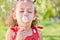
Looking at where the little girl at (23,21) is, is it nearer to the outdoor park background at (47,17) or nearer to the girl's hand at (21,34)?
the girl's hand at (21,34)

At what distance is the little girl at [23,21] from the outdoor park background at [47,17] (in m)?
0.15

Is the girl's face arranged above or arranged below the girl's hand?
above

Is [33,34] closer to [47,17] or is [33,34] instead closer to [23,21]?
[23,21]

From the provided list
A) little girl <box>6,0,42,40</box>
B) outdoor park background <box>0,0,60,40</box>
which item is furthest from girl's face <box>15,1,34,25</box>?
outdoor park background <box>0,0,60,40</box>

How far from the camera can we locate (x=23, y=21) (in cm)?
106

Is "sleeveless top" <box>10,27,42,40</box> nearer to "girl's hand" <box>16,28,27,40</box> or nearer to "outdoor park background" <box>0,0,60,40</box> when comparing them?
"girl's hand" <box>16,28,27,40</box>

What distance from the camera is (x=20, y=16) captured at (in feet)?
3.51

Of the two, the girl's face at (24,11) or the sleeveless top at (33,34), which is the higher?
the girl's face at (24,11)

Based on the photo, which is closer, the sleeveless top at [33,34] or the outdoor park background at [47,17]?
the sleeveless top at [33,34]

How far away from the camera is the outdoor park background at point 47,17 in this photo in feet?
4.20

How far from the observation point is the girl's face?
1062mm

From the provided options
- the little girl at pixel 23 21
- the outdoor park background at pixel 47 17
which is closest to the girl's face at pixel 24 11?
the little girl at pixel 23 21

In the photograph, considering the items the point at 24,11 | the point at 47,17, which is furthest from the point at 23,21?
the point at 47,17

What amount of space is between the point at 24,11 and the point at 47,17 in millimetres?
351
